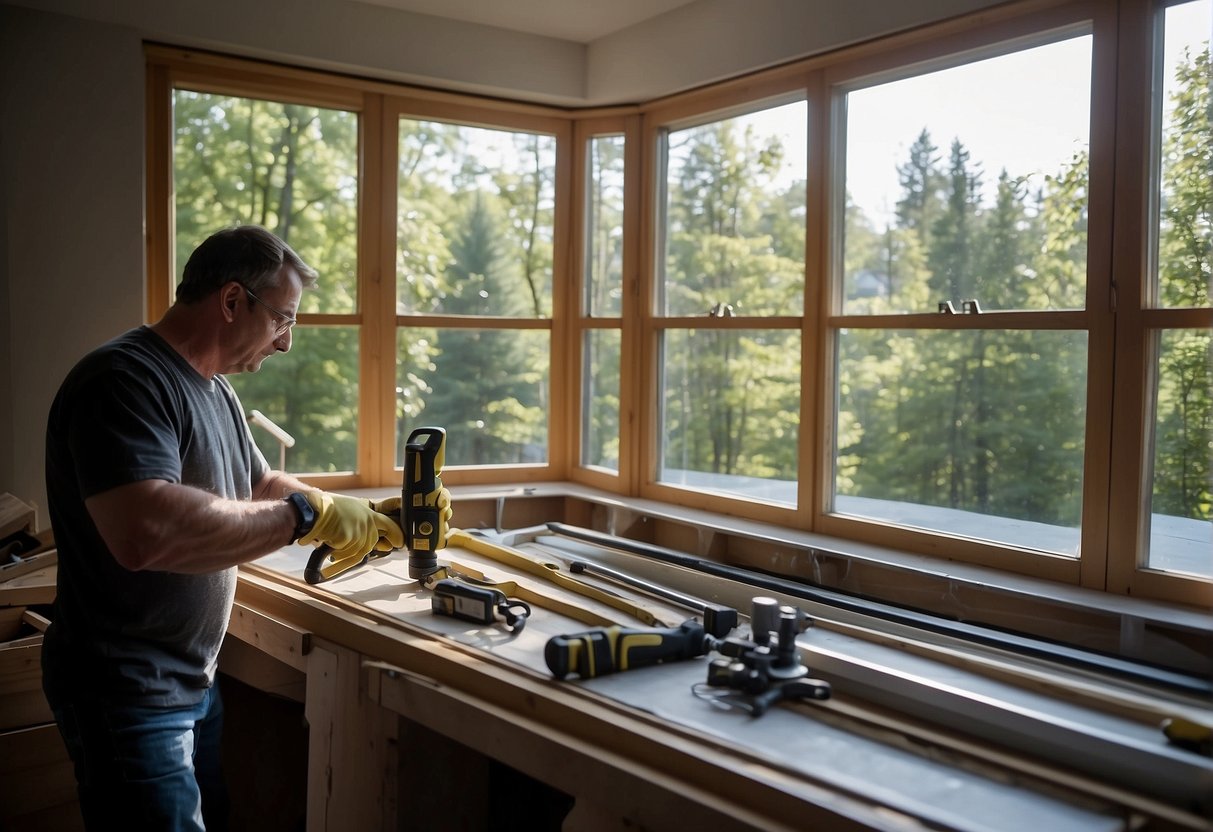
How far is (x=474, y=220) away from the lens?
12.0 feet

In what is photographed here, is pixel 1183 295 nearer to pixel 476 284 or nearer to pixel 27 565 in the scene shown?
pixel 476 284

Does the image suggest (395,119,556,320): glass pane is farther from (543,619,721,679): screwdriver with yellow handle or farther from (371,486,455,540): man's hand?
(543,619,721,679): screwdriver with yellow handle

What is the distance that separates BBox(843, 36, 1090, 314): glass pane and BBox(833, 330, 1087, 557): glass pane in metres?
0.12

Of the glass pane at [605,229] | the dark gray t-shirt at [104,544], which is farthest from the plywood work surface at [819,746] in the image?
the glass pane at [605,229]

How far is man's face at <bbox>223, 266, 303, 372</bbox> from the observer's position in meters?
2.06

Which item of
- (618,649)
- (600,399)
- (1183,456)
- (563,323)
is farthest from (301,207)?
(1183,456)

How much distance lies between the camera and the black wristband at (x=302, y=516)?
6.47ft

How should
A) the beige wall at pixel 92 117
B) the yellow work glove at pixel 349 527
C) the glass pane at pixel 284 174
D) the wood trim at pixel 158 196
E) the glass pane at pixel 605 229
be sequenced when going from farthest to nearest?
the glass pane at pixel 605 229, the glass pane at pixel 284 174, the wood trim at pixel 158 196, the beige wall at pixel 92 117, the yellow work glove at pixel 349 527

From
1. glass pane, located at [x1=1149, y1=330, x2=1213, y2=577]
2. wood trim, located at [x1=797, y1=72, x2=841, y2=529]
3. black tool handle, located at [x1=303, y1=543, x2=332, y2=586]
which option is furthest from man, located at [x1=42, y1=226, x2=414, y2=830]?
glass pane, located at [x1=1149, y1=330, x2=1213, y2=577]

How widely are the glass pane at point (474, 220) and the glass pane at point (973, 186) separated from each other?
52.5 inches

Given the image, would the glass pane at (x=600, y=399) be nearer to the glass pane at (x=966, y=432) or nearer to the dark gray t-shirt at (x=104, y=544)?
the glass pane at (x=966, y=432)

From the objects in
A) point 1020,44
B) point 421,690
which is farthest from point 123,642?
point 1020,44

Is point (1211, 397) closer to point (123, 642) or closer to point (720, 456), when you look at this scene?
point (720, 456)

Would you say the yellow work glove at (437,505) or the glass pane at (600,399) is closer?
the yellow work glove at (437,505)
